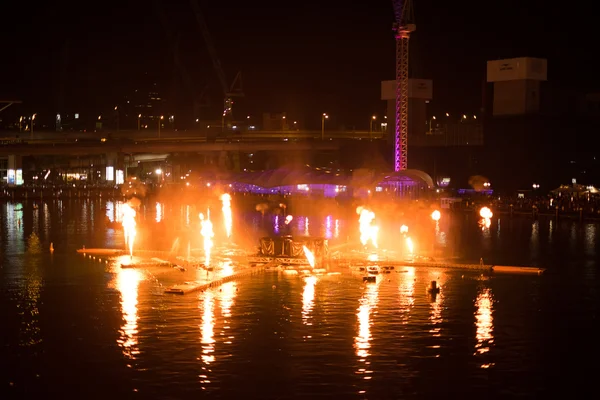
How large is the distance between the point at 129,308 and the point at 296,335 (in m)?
7.37

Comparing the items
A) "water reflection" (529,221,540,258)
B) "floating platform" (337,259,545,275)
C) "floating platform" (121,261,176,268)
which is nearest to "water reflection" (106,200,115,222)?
"floating platform" (121,261,176,268)

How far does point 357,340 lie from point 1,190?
4150 inches

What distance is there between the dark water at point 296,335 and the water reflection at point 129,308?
100mm

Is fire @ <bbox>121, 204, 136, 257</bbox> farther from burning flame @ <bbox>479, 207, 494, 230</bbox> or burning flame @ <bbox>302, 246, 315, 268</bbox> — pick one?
burning flame @ <bbox>479, 207, 494, 230</bbox>

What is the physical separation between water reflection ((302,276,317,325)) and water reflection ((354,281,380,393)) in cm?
182

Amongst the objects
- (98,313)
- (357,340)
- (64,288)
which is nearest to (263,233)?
(64,288)

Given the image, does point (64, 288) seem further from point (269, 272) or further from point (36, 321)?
point (269, 272)

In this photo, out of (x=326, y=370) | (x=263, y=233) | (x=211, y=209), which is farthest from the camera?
(x=211, y=209)

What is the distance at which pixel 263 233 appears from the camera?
60.9 meters

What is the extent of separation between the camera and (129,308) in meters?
31.6

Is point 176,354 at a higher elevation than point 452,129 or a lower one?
lower

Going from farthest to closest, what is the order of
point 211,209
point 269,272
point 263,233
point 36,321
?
point 211,209
point 263,233
point 269,272
point 36,321

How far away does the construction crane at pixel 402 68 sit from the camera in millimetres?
101250

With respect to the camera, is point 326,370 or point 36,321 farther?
point 36,321
